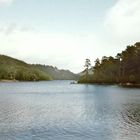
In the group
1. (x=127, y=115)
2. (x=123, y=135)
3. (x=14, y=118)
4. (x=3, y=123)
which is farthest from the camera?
(x=127, y=115)

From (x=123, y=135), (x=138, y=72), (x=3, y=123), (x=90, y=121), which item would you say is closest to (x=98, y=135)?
(x=123, y=135)

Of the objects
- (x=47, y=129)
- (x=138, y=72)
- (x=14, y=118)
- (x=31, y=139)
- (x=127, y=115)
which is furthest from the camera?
(x=138, y=72)

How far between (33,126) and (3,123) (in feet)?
20.2

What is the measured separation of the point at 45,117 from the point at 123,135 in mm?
20577

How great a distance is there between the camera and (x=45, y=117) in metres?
56.4

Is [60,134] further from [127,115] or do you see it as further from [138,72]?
[138,72]

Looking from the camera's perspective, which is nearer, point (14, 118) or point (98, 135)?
point (98, 135)

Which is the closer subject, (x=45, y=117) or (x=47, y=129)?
(x=47, y=129)

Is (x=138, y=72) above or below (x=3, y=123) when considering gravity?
above

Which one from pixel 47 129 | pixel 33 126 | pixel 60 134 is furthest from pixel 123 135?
pixel 33 126

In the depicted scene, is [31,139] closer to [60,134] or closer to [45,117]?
[60,134]

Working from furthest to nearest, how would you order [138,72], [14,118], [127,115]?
[138,72], [127,115], [14,118]

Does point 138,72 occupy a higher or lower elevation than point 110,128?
higher

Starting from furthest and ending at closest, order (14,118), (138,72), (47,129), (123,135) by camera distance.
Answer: (138,72)
(14,118)
(47,129)
(123,135)
